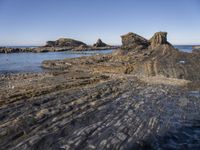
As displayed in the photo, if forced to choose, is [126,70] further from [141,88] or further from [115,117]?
[115,117]

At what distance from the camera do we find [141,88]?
19438 mm

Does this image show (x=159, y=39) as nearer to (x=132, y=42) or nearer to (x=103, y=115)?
(x=132, y=42)

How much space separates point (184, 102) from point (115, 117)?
567 centimetres

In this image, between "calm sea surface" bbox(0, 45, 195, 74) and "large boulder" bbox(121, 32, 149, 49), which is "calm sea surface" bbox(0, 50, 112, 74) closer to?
"calm sea surface" bbox(0, 45, 195, 74)

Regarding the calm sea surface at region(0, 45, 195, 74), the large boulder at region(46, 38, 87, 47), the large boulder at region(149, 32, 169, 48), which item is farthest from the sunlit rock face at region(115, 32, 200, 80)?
the large boulder at region(46, 38, 87, 47)

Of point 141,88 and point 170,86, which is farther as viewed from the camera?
point 170,86

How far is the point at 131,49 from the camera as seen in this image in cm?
4681

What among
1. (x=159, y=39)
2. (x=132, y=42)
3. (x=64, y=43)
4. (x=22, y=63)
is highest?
(x=159, y=39)

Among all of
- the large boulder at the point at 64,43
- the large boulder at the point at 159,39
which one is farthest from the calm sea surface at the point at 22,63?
the large boulder at the point at 64,43

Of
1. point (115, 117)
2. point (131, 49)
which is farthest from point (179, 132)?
point (131, 49)

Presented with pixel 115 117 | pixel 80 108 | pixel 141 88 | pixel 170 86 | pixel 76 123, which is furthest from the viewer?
pixel 170 86

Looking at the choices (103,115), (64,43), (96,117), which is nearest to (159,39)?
(103,115)

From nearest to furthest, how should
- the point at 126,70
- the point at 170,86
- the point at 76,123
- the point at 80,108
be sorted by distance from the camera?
the point at 76,123
the point at 80,108
the point at 170,86
the point at 126,70

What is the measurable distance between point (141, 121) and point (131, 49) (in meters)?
35.4
